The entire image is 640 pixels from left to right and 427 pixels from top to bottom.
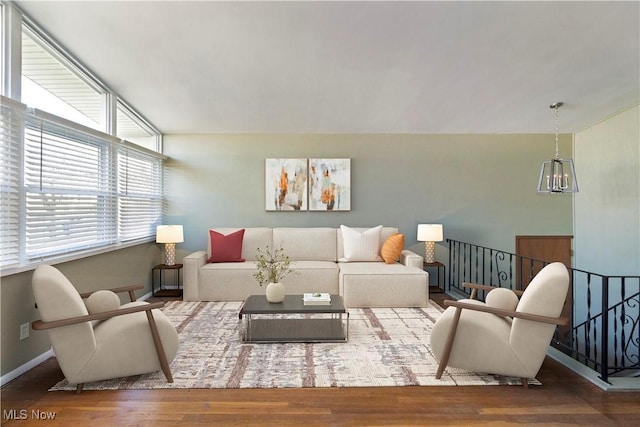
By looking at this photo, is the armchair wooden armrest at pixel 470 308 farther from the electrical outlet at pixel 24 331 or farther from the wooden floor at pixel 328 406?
the electrical outlet at pixel 24 331

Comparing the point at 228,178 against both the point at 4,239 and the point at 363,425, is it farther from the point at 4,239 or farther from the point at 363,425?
the point at 363,425

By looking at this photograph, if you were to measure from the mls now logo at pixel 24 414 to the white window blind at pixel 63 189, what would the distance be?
1004 mm

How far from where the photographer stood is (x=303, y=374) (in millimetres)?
2938

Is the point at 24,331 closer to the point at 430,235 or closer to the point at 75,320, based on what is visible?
the point at 75,320

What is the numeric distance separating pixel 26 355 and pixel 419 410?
9.74 ft

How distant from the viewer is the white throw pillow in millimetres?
5562

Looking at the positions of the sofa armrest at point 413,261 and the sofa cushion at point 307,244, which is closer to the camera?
the sofa armrest at point 413,261

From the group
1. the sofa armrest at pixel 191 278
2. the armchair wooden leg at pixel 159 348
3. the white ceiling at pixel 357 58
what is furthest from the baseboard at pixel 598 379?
the sofa armrest at pixel 191 278

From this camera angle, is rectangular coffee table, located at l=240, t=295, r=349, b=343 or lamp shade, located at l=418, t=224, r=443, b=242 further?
lamp shade, located at l=418, t=224, r=443, b=242

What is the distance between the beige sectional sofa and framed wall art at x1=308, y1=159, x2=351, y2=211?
0.54 meters

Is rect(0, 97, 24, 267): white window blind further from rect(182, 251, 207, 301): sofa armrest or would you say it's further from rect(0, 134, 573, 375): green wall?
rect(0, 134, 573, 375): green wall

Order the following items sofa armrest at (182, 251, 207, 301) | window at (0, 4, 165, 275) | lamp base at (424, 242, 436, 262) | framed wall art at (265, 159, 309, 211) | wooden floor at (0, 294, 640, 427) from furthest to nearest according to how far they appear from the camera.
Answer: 1. framed wall art at (265, 159, 309, 211)
2. lamp base at (424, 242, 436, 262)
3. sofa armrest at (182, 251, 207, 301)
4. window at (0, 4, 165, 275)
5. wooden floor at (0, 294, 640, 427)

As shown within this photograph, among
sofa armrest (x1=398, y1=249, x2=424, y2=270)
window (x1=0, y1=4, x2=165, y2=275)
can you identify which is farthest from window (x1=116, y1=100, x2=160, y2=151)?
sofa armrest (x1=398, y1=249, x2=424, y2=270)

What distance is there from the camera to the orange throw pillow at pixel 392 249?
5406 millimetres
